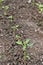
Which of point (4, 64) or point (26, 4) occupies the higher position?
point (26, 4)

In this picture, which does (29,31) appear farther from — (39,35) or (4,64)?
(4,64)

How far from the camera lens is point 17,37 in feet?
9.89

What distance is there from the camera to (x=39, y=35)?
123 inches

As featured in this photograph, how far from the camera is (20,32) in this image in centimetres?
315

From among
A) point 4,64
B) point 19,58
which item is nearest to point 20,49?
point 19,58

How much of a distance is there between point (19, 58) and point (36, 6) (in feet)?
4.07

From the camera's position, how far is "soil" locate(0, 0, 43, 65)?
→ 2.78 m

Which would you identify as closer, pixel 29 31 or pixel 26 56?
pixel 26 56

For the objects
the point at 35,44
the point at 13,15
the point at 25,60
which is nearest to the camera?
the point at 25,60

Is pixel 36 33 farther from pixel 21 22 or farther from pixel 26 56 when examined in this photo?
A: pixel 26 56

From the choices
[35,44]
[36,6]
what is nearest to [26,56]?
[35,44]

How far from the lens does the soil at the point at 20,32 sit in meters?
2.78

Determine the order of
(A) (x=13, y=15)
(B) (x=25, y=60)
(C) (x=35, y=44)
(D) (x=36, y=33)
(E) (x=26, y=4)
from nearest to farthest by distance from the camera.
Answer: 1. (B) (x=25, y=60)
2. (C) (x=35, y=44)
3. (D) (x=36, y=33)
4. (A) (x=13, y=15)
5. (E) (x=26, y=4)

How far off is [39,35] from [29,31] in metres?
0.17
